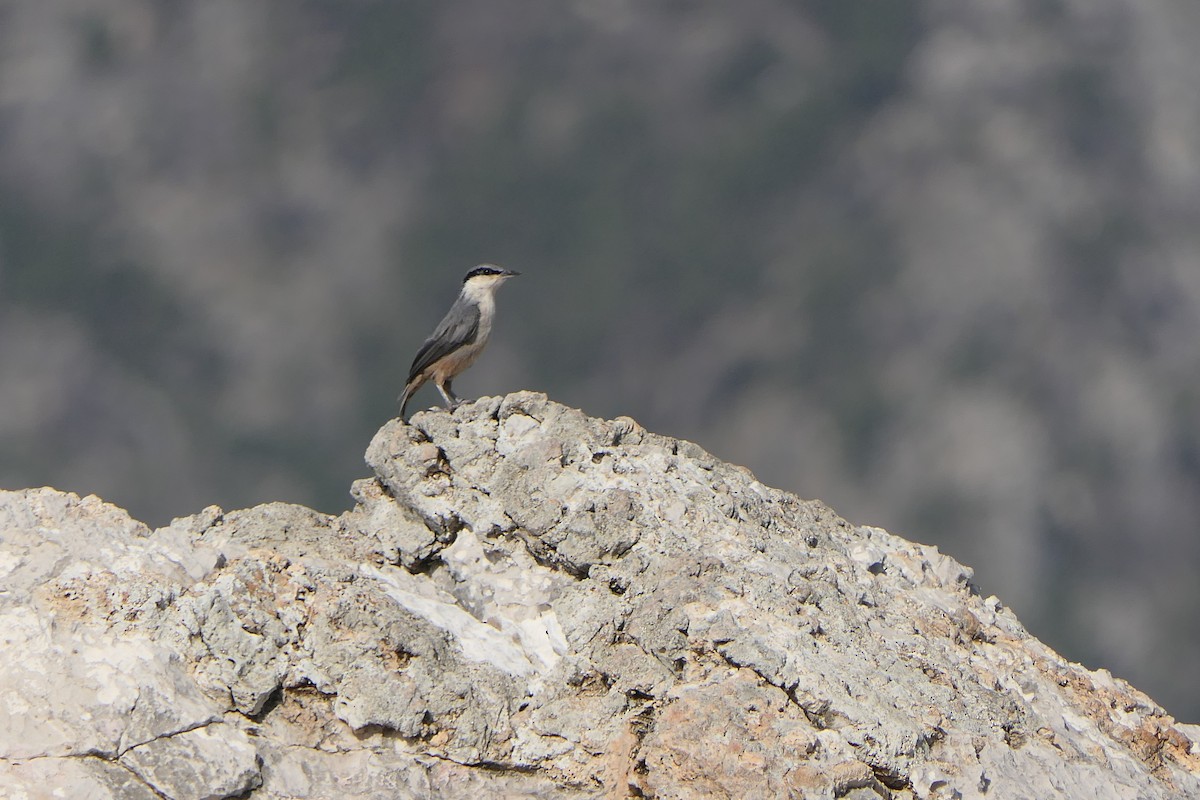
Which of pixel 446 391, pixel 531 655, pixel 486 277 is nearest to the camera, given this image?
pixel 531 655

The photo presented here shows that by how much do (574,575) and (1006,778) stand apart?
2250mm

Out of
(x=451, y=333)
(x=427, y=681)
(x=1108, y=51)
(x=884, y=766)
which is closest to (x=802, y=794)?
(x=884, y=766)

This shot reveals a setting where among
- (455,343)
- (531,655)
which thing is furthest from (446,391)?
(531,655)

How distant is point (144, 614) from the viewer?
686 cm

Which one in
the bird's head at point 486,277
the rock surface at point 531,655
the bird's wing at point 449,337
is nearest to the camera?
the rock surface at point 531,655

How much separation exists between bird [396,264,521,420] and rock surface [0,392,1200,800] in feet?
16.4

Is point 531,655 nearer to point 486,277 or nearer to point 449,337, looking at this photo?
point 449,337

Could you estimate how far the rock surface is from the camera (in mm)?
6605

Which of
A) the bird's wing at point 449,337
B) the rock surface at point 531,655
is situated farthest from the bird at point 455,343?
the rock surface at point 531,655

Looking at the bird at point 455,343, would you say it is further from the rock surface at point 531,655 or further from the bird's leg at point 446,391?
the rock surface at point 531,655

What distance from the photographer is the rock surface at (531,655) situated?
6605mm

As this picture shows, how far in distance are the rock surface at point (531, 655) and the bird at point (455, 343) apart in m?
5.01

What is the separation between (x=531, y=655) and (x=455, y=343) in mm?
6607

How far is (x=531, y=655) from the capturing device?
754 centimetres
